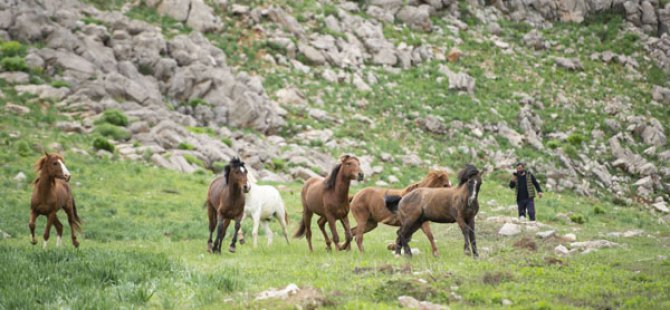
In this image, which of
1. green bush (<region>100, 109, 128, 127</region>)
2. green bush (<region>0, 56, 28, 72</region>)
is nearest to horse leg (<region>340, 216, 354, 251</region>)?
green bush (<region>100, 109, 128, 127</region>)

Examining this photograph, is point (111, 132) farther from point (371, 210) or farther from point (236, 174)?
point (371, 210)

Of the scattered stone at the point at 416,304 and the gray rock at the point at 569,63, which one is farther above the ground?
the gray rock at the point at 569,63

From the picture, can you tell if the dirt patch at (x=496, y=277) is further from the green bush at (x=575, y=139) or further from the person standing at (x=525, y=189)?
the green bush at (x=575, y=139)

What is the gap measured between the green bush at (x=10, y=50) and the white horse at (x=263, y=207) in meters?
27.9

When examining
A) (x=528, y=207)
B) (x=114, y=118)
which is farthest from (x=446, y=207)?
(x=114, y=118)

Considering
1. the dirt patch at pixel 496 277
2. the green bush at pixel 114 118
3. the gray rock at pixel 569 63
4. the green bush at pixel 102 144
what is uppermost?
the gray rock at pixel 569 63

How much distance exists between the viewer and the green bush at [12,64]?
36.7 m

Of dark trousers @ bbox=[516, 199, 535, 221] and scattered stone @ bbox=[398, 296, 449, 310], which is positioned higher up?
scattered stone @ bbox=[398, 296, 449, 310]

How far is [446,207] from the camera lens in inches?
530

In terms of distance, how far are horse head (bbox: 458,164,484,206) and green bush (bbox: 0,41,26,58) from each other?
34.4 m

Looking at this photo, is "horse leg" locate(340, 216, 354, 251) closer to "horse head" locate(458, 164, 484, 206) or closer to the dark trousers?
"horse head" locate(458, 164, 484, 206)

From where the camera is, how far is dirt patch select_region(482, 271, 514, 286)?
→ 943cm

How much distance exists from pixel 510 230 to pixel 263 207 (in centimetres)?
760

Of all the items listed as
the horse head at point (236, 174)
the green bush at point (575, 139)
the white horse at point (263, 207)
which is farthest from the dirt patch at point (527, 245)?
the green bush at point (575, 139)
